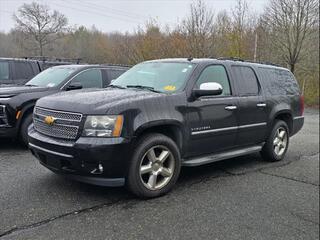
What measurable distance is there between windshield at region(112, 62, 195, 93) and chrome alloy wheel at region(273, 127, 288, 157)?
2543 mm

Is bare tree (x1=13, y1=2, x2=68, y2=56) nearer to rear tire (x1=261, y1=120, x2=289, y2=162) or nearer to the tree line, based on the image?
the tree line

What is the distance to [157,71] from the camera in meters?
5.15

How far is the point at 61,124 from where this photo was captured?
3955 mm

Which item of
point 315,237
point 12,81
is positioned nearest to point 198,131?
point 315,237

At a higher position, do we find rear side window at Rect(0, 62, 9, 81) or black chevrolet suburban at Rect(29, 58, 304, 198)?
rear side window at Rect(0, 62, 9, 81)

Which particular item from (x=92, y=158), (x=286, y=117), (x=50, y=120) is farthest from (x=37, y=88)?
(x=286, y=117)

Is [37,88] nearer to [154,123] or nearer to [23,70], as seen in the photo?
[23,70]

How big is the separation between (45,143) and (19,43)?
28319 millimetres

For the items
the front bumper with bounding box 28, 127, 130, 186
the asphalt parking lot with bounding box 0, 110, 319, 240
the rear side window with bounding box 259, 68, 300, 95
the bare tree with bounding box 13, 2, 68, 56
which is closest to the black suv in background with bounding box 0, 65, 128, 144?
the asphalt parking lot with bounding box 0, 110, 319, 240

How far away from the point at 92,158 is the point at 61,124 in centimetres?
60

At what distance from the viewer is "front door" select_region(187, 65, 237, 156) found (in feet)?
15.2

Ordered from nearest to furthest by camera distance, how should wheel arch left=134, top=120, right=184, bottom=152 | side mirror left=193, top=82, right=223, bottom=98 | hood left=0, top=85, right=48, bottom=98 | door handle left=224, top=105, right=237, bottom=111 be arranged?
wheel arch left=134, top=120, right=184, bottom=152, side mirror left=193, top=82, right=223, bottom=98, door handle left=224, top=105, right=237, bottom=111, hood left=0, top=85, right=48, bottom=98

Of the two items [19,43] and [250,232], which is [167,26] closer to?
[19,43]

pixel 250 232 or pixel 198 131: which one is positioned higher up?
pixel 198 131
